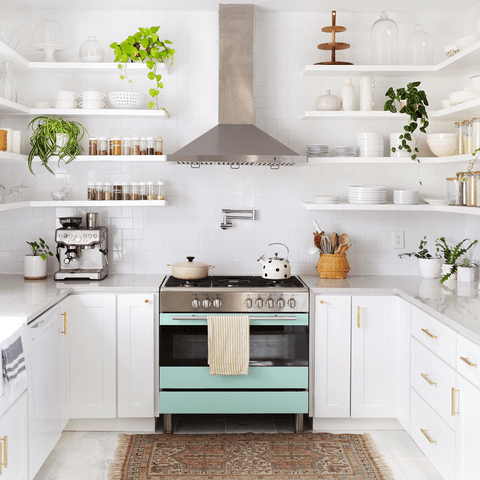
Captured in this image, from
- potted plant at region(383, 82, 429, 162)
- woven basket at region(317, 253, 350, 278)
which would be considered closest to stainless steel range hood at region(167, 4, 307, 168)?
woven basket at region(317, 253, 350, 278)

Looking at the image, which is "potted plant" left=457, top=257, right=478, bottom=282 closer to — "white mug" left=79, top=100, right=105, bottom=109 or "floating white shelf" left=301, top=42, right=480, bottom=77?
"floating white shelf" left=301, top=42, right=480, bottom=77

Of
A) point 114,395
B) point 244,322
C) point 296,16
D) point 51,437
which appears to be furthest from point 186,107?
point 51,437

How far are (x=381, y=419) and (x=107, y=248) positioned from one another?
2.25 meters

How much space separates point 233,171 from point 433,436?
7.34ft

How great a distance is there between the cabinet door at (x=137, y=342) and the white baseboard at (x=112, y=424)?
0.18m

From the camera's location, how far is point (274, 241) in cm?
412

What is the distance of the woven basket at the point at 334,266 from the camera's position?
3.85m

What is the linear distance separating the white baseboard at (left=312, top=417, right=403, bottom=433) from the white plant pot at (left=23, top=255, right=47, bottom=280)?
2.12 metres

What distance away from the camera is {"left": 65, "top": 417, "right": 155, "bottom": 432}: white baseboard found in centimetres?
359

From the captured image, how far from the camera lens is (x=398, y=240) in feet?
13.6

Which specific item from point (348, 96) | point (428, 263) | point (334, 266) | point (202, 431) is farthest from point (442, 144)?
point (202, 431)

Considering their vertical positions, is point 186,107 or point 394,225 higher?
point 186,107

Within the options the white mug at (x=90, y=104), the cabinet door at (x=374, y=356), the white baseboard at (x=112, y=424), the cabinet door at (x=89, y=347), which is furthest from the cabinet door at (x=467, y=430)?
the white mug at (x=90, y=104)

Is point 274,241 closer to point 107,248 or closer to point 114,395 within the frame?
point 107,248
